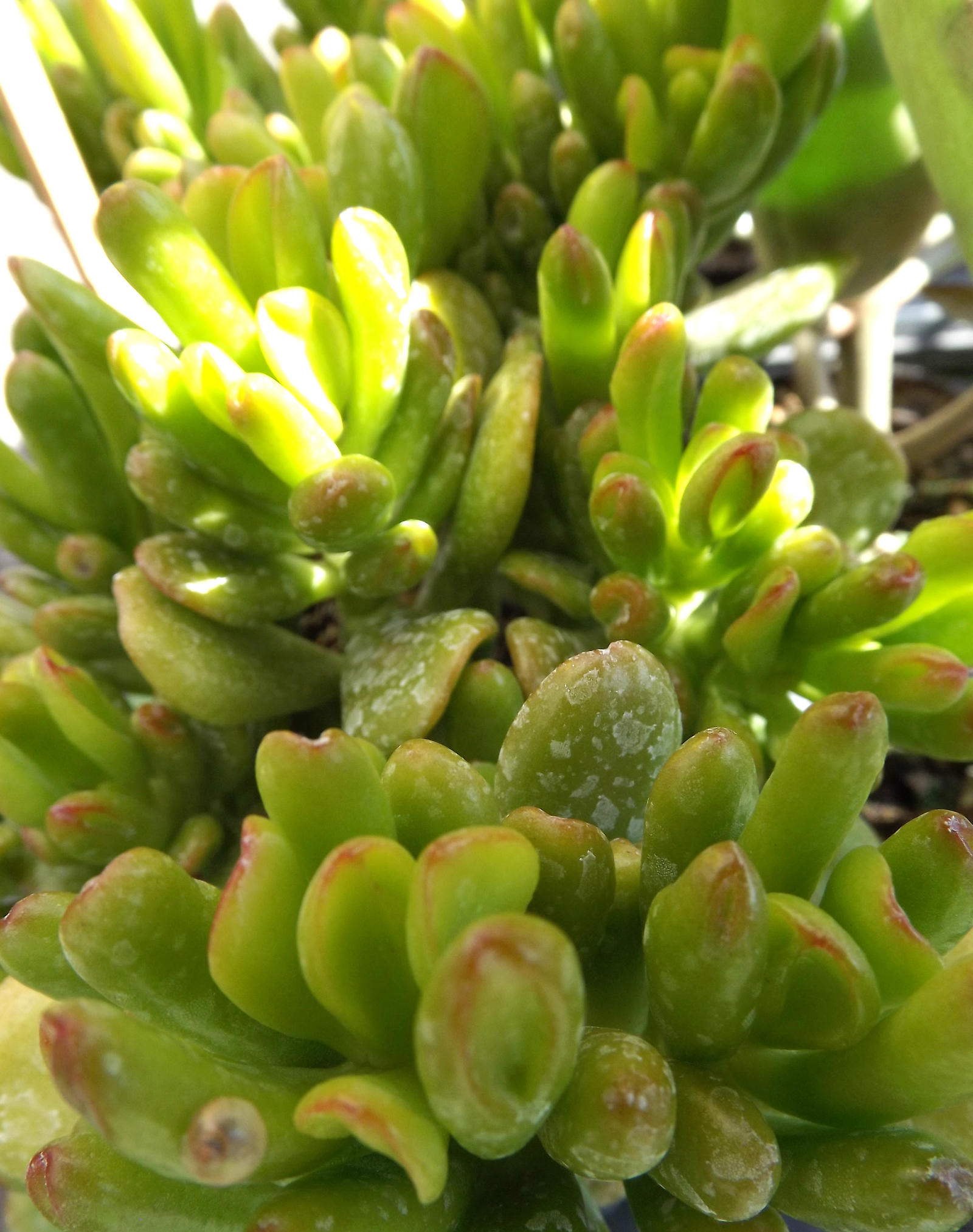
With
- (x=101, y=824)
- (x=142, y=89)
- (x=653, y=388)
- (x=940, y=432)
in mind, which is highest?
(x=142, y=89)

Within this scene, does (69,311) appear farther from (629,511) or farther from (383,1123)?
(383,1123)

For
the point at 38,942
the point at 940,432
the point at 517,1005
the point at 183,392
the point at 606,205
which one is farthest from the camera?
the point at 940,432

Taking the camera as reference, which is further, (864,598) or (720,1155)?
(864,598)

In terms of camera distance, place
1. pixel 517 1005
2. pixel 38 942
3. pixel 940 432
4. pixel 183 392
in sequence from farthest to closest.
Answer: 1. pixel 940 432
2. pixel 183 392
3. pixel 38 942
4. pixel 517 1005

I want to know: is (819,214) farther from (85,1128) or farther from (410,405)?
(85,1128)

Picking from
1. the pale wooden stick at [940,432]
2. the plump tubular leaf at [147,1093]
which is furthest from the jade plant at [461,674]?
the pale wooden stick at [940,432]

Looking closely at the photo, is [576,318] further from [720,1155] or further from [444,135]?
[720,1155]

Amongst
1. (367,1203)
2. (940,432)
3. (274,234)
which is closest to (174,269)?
(274,234)

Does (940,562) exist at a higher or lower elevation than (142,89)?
lower
